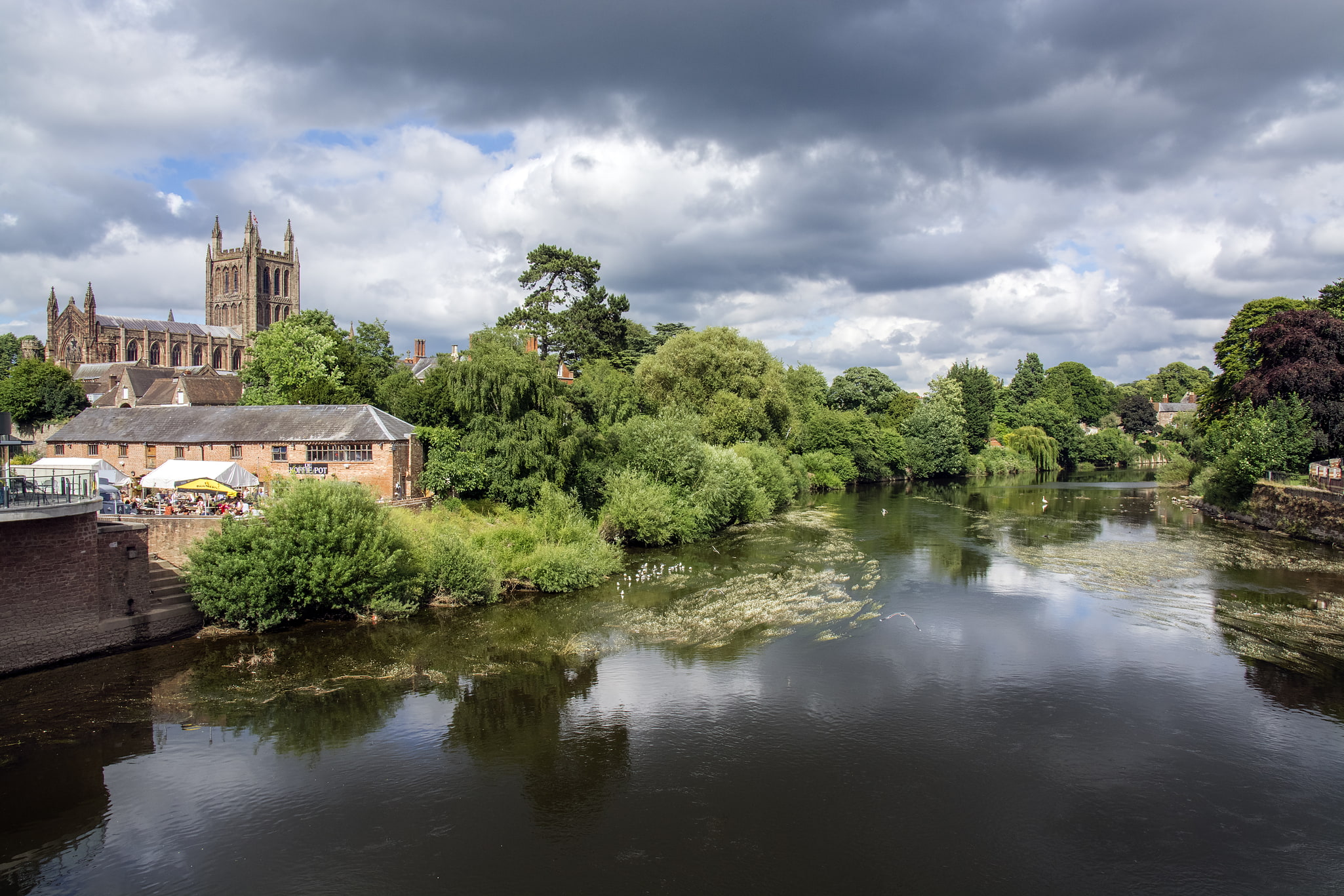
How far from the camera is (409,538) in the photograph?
24.8m

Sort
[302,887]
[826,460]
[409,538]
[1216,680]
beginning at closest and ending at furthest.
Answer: [302,887]
[1216,680]
[409,538]
[826,460]

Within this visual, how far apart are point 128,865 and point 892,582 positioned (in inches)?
935

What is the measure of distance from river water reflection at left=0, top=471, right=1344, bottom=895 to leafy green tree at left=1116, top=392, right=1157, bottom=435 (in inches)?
3574

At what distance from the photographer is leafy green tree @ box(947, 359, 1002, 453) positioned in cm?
8481

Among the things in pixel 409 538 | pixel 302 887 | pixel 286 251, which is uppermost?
pixel 286 251

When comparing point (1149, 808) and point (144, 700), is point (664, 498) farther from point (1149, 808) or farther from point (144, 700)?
point (1149, 808)

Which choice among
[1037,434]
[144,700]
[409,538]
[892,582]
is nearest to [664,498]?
[892,582]

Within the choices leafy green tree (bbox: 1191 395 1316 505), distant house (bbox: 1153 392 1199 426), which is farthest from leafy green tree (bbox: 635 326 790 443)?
distant house (bbox: 1153 392 1199 426)

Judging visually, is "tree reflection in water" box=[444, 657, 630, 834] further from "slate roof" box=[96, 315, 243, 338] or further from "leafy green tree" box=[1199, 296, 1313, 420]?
"slate roof" box=[96, 315, 243, 338]

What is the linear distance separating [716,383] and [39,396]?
4967 cm

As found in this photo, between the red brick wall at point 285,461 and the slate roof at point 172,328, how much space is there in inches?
2942

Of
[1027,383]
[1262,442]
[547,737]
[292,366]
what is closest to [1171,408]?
[1027,383]

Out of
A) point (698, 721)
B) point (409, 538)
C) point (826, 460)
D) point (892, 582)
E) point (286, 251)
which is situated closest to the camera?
point (698, 721)

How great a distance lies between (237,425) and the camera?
33969 mm
